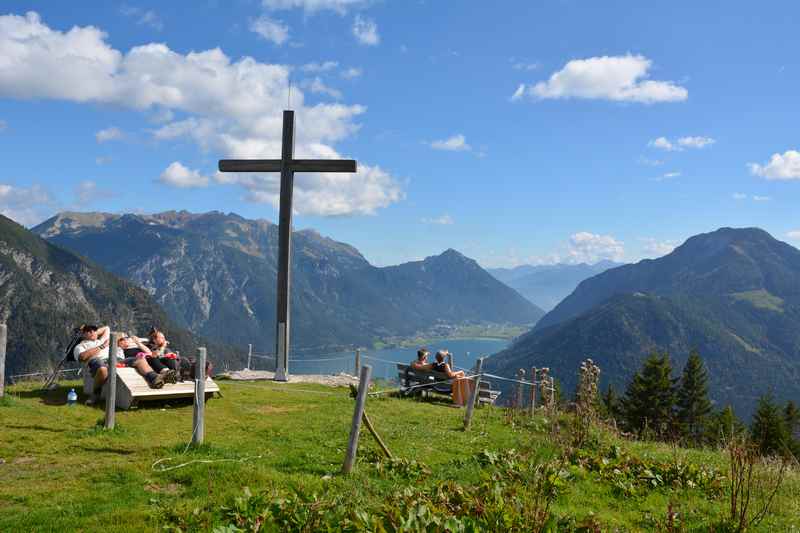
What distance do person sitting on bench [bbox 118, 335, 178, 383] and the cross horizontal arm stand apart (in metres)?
6.79

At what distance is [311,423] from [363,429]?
5.29ft

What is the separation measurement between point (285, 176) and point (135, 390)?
9.31 m

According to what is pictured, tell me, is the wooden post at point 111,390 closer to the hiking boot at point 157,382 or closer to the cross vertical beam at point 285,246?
the hiking boot at point 157,382

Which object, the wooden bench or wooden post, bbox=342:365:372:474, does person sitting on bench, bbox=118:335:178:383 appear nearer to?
wooden post, bbox=342:365:372:474

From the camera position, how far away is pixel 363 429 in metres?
11.5

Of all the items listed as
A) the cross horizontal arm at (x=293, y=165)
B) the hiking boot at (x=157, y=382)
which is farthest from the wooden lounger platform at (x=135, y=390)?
the cross horizontal arm at (x=293, y=165)

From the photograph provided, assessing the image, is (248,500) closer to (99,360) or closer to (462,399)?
(99,360)

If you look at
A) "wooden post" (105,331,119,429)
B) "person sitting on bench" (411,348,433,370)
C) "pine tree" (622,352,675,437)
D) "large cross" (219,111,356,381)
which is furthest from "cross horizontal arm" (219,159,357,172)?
"pine tree" (622,352,675,437)

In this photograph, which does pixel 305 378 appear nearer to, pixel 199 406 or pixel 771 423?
pixel 199 406

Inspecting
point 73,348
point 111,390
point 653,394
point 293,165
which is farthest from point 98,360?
point 653,394

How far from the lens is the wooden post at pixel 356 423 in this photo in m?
8.73

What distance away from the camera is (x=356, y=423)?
8859mm

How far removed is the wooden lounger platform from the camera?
1257cm

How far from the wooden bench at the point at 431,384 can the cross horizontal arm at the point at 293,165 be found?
6986mm
